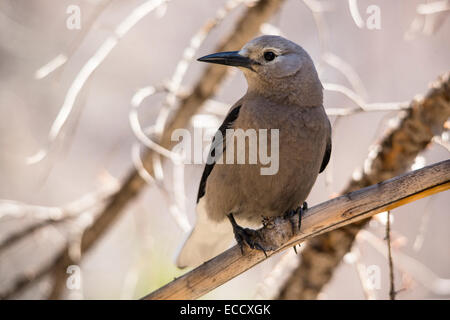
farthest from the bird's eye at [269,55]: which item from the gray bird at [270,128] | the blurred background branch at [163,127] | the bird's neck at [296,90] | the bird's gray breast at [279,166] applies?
the blurred background branch at [163,127]

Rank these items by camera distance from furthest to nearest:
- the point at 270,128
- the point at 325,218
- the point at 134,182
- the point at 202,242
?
the point at 134,182
the point at 202,242
the point at 270,128
the point at 325,218

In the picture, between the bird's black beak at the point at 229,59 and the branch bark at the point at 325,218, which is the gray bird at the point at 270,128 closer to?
the bird's black beak at the point at 229,59

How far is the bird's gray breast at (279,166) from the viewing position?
2.91 meters

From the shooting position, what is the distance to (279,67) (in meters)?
3.09

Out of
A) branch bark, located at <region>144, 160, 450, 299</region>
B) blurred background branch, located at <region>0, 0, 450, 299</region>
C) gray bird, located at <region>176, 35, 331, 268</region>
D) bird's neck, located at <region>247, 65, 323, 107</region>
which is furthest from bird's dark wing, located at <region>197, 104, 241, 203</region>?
branch bark, located at <region>144, 160, 450, 299</region>

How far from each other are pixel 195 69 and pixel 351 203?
3852 millimetres

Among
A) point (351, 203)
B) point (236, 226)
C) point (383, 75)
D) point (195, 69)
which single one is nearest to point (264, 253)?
point (236, 226)

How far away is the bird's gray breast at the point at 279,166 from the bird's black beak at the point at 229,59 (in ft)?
0.77

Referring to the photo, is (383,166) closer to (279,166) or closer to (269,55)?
(279,166)

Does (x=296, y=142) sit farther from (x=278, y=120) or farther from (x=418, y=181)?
(x=418, y=181)

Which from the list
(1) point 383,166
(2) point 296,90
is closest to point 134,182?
(2) point 296,90

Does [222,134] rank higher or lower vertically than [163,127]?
higher

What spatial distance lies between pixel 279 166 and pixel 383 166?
2.39ft

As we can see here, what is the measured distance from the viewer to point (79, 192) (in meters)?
5.57
